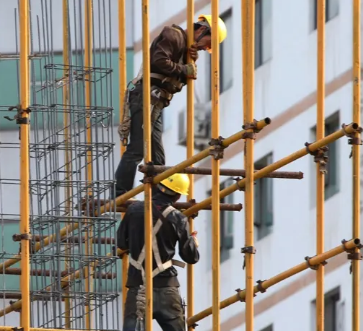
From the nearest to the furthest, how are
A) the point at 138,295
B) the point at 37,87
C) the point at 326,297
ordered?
1. the point at 138,295
2. the point at 37,87
3. the point at 326,297

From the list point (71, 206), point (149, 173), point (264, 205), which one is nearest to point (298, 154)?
point (149, 173)

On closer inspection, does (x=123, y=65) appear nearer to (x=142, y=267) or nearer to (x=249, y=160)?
(x=142, y=267)

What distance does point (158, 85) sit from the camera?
21.6m

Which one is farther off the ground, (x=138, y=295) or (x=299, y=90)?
(x=299, y=90)

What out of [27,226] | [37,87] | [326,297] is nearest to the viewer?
[27,226]

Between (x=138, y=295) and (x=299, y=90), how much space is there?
15.6 meters

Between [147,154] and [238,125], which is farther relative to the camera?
[238,125]

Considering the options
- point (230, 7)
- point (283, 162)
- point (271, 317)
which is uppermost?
point (230, 7)

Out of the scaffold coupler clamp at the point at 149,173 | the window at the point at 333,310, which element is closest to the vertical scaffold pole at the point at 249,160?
the scaffold coupler clamp at the point at 149,173

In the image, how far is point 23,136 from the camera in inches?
754

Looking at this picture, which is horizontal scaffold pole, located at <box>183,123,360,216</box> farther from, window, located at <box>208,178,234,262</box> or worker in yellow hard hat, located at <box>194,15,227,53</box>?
window, located at <box>208,178,234,262</box>

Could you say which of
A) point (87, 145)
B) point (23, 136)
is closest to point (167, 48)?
point (87, 145)

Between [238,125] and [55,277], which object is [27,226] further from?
[238,125]

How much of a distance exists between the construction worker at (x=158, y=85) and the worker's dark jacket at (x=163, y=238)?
81 cm
